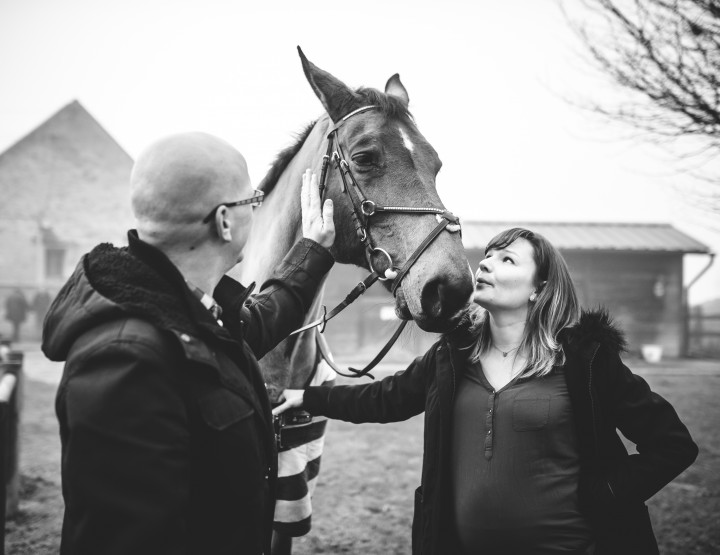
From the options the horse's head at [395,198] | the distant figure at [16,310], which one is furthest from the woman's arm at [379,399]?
the distant figure at [16,310]

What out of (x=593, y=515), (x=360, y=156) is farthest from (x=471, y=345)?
(x=360, y=156)

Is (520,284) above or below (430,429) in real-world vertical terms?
above

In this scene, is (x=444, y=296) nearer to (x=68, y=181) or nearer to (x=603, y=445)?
(x=603, y=445)

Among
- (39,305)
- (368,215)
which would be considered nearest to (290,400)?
(368,215)

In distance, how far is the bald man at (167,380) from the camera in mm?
1047

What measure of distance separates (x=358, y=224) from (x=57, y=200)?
76.9 ft

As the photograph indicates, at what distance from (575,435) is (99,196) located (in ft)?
78.8

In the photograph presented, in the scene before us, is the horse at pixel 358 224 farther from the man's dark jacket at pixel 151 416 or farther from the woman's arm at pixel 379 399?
the man's dark jacket at pixel 151 416

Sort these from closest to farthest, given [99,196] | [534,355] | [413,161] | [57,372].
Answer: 1. [534,355]
2. [413,161]
3. [57,372]
4. [99,196]

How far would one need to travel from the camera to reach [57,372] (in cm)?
1266

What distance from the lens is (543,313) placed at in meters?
2.29

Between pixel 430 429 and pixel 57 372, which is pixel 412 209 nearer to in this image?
pixel 430 429

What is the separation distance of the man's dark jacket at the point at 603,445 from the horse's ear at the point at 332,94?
1.27 meters

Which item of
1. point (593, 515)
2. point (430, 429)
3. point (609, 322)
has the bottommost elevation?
Answer: point (593, 515)
